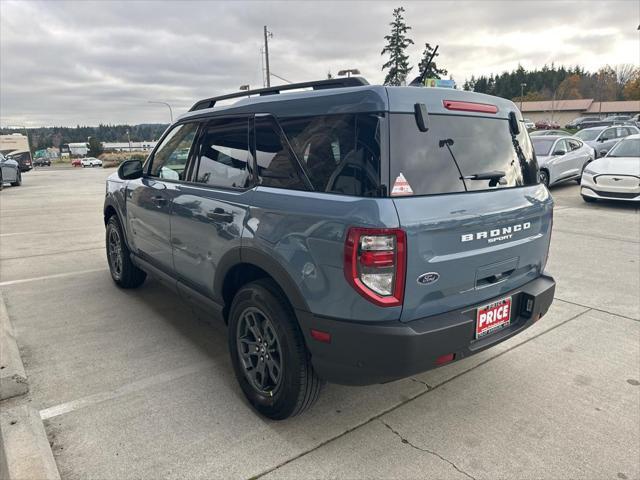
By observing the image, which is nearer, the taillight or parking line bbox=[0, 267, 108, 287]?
the taillight

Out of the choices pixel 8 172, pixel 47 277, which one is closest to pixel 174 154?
pixel 47 277

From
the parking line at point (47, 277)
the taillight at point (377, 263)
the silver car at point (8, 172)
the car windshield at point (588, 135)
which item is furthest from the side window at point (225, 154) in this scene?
the silver car at point (8, 172)

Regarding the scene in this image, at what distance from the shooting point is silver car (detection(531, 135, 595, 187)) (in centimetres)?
1223

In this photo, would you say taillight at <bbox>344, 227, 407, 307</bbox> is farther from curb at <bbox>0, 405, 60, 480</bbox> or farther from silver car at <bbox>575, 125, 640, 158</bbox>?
silver car at <bbox>575, 125, 640, 158</bbox>

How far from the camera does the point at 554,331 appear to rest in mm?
3953

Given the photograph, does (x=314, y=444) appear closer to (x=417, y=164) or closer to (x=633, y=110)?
(x=417, y=164)

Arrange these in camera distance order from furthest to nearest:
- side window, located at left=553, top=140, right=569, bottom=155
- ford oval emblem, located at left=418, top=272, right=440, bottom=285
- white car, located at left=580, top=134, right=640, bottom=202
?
side window, located at left=553, top=140, right=569, bottom=155, white car, located at left=580, top=134, right=640, bottom=202, ford oval emblem, located at left=418, top=272, right=440, bottom=285

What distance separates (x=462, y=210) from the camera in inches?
91.4

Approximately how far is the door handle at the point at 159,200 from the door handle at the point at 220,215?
0.85 metres

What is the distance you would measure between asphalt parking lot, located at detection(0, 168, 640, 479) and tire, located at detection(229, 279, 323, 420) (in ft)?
0.54

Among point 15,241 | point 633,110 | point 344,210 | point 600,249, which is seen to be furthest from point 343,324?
point 633,110

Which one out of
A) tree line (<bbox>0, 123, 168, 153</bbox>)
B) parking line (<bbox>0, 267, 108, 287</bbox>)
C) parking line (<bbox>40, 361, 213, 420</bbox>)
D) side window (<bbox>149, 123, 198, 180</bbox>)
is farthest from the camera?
tree line (<bbox>0, 123, 168, 153</bbox>)

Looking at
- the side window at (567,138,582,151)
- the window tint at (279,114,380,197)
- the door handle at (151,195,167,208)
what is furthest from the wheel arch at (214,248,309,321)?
the side window at (567,138,582,151)

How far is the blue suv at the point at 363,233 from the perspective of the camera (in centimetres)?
214
